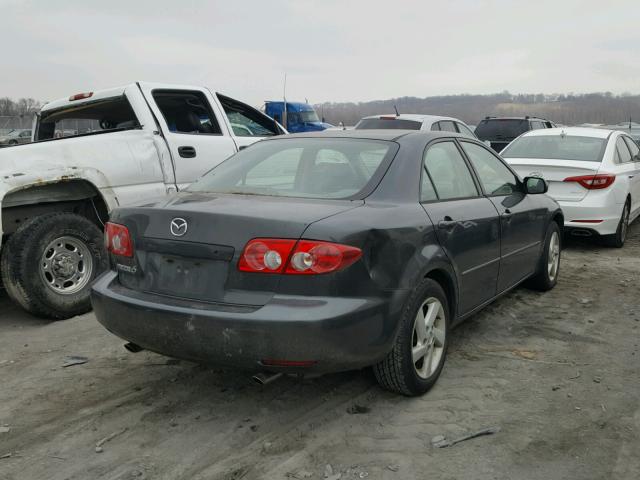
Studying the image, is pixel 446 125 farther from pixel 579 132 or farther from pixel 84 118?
pixel 84 118

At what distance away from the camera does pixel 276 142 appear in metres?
4.36

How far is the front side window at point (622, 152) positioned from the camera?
813 cm

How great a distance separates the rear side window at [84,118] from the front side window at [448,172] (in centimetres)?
366

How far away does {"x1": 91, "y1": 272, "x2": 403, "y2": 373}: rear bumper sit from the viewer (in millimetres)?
2857

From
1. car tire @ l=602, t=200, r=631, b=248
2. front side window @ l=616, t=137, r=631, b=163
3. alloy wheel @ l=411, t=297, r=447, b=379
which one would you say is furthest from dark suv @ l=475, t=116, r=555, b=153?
A: alloy wheel @ l=411, t=297, r=447, b=379

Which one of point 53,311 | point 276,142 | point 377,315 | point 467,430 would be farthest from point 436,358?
point 53,311

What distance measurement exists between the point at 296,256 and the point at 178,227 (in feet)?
2.27

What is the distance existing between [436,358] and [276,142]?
6.10 ft

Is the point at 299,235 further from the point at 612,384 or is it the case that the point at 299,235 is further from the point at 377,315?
the point at 612,384

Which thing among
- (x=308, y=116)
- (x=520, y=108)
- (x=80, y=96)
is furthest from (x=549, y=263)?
(x=520, y=108)

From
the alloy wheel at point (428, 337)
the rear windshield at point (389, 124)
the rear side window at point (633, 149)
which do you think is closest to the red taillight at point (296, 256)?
the alloy wheel at point (428, 337)

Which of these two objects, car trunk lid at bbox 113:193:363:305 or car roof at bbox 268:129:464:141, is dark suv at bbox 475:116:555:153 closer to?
car roof at bbox 268:129:464:141

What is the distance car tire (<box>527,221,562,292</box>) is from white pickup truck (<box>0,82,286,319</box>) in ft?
11.0

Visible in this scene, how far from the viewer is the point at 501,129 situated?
17.2 m
